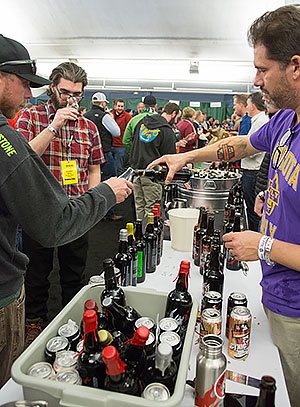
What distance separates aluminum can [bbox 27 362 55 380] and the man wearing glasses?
0.45 metres

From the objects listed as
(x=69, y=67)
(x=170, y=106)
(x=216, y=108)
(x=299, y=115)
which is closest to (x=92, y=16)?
(x=170, y=106)

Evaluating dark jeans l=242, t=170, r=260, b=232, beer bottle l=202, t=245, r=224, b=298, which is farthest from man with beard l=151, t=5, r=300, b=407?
dark jeans l=242, t=170, r=260, b=232

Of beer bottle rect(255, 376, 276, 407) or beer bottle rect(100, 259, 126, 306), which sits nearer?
beer bottle rect(255, 376, 276, 407)

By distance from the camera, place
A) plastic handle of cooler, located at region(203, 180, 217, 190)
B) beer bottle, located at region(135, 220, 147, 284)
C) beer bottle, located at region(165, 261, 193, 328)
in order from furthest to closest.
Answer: plastic handle of cooler, located at region(203, 180, 217, 190) < beer bottle, located at region(135, 220, 147, 284) < beer bottle, located at region(165, 261, 193, 328)

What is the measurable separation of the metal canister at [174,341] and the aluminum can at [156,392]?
5.2 inches

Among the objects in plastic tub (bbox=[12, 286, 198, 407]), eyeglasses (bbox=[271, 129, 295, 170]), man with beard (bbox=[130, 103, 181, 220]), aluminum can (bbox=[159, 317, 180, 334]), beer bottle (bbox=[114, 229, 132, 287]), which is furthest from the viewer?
man with beard (bbox=[130, 103, 181, 220])

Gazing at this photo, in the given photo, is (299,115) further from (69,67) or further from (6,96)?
(69,67)

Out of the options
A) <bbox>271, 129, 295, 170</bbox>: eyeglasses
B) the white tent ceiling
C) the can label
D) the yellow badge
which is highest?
the white tent ceiling

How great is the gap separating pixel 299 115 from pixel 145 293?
921 millimetres

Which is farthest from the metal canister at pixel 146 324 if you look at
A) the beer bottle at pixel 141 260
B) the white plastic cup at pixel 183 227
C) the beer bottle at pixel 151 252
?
the white plastic cup at pixel 183 227

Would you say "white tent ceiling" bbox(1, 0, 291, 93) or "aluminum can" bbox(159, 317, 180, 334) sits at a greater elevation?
"white tent ceiling" bbox(1, 0, 291, 93)

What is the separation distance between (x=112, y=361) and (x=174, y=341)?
24 cm

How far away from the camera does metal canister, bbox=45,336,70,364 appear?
2.87 ft

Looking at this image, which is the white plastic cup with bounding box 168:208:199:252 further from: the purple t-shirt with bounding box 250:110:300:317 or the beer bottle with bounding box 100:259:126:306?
the beer bottle with bounding box 100:259:126:306
